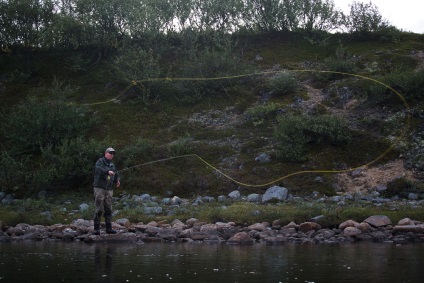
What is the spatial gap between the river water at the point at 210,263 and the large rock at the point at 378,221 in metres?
1.23

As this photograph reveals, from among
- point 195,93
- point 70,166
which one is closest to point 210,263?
point 70,166

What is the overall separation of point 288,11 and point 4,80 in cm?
1373

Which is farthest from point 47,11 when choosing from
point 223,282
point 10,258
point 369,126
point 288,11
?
point 223,282

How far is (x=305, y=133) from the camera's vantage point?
1828 centimetres

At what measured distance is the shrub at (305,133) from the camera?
17797mm

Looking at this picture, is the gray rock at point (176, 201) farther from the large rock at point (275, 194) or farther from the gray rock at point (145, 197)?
the large rock at point (275, 194)

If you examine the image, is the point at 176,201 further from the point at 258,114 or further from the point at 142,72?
the point at 142,72

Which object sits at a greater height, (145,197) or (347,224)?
(145,197)

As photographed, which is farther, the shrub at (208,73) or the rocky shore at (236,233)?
the shrub at (208,73)

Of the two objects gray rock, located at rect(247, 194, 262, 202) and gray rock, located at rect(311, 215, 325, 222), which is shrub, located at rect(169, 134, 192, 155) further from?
gray rock, located at rect(311, 215, 325, 222)

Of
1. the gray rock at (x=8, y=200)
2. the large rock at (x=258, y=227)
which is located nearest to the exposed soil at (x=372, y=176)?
the large rock at (x=258, y=227)

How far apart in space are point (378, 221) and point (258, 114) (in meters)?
9.13

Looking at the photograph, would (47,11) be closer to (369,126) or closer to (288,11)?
(288,11)

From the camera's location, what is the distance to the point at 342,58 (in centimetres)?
2339
